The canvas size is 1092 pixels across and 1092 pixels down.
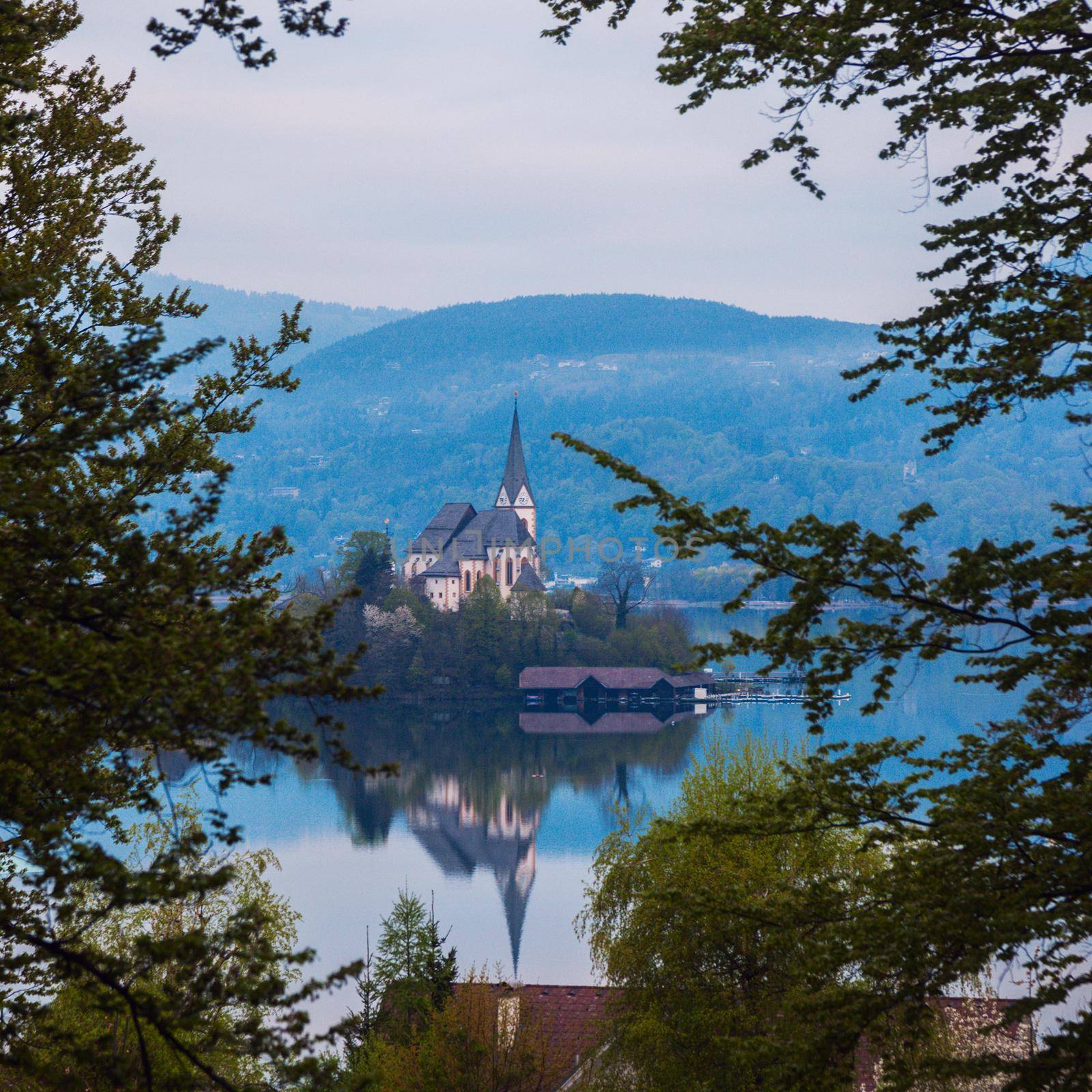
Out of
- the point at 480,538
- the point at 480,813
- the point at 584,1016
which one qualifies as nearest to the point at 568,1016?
the point at 584,1016

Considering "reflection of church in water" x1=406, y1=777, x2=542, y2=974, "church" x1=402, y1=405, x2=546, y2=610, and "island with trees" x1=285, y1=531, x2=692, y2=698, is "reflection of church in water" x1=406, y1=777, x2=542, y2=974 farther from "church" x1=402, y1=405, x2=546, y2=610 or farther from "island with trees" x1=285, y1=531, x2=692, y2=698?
"church" x1=402, y1=405, x2=546, y2=610

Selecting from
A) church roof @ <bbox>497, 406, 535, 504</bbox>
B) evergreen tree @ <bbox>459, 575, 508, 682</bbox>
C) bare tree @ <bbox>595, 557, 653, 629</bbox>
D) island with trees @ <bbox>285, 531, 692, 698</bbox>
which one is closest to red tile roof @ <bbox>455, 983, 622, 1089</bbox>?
island with trees @ <bbox>285, 531, 692, 698</bbox>

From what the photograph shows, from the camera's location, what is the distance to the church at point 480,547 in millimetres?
93188

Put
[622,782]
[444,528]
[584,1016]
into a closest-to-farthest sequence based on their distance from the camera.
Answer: [584,1016] < [622,782] < [444,528]

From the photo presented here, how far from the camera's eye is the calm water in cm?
3080

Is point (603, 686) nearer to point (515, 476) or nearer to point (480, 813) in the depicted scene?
point (480, 813)

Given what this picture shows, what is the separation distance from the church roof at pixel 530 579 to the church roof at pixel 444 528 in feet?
21.0

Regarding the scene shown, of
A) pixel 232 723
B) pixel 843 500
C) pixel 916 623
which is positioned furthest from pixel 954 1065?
pixel 843 500

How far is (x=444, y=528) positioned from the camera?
98.2 metres

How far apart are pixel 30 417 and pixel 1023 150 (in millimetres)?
4951

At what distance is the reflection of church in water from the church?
142 ft

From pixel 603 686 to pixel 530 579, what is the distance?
79.8ft

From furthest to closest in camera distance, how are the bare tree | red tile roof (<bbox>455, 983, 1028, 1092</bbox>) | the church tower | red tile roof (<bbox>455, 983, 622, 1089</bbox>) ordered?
1. the church tower
2. the bare tree
3. red tile roof (<bbox>455, 983, 622, 1089</bbox>)
4. red tile roof (<bbox>455, 983, 1028, 1092</bbox>)

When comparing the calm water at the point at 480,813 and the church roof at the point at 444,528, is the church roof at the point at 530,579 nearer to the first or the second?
the church roof at the point at 444,528
